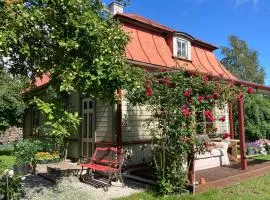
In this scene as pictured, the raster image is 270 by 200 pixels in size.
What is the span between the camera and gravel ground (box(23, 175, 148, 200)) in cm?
729

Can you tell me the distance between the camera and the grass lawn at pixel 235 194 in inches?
273

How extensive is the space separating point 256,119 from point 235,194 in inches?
467

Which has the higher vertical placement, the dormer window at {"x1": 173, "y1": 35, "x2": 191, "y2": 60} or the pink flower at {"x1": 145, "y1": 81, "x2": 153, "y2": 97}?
the dormer window at {"x1": 173, "y1": 35, "x2": 191, "y2": 60}

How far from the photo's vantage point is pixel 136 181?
28.9 feet

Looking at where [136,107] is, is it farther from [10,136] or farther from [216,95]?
[10,136]

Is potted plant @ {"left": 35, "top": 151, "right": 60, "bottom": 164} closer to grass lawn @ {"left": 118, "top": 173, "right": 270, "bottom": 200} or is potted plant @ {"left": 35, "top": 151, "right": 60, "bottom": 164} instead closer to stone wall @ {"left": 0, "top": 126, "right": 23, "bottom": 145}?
grass lawn @ {"left": 118, "top": 173, "right": 270, "bottom": 200}

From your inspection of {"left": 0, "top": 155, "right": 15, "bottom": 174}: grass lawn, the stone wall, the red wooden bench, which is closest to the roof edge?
the red wooden bench

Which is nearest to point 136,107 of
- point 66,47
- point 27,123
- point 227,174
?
point 227,174

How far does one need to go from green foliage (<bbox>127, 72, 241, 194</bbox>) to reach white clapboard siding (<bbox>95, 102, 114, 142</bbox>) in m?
2.99

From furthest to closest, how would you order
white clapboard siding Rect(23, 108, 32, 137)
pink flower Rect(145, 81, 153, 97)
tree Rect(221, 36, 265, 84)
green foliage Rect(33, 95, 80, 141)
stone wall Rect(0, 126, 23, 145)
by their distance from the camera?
tree Rect(221, 36, 265, 84) → stone wall Rect(0, 126, 23, 145) → white clapboard siding Rect(23, 108, 32, 137) → pink flower Rect(145, 81, 153, 97) → green foliage Rect(33, 95, 80, 141)

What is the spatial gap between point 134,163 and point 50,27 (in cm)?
545

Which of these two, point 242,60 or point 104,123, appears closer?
point 104,123

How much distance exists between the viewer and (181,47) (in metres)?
A: 14.0

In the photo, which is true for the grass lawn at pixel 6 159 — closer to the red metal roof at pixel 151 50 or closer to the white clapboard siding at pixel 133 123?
the white clapboard siding at pixel 133 123
